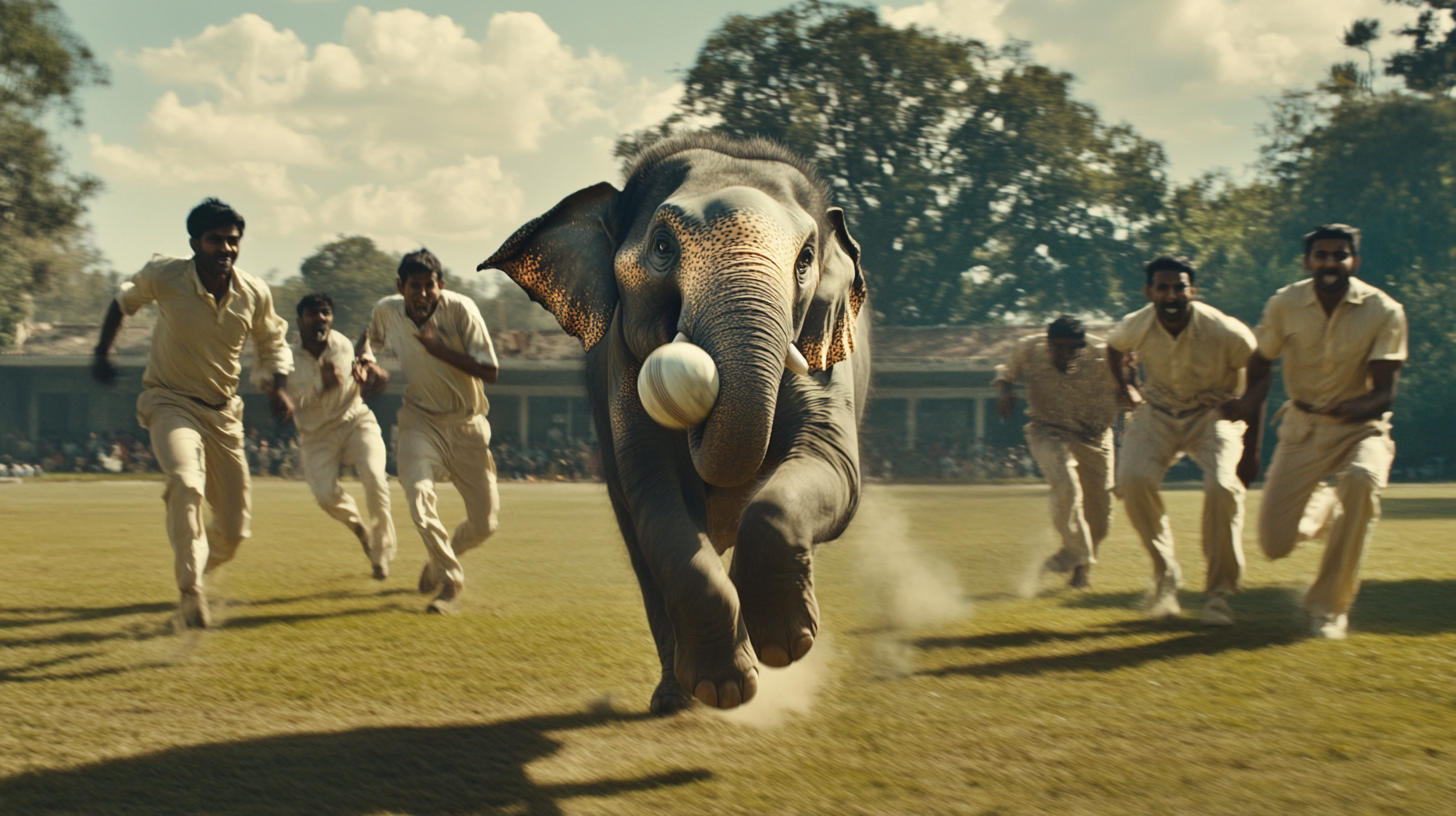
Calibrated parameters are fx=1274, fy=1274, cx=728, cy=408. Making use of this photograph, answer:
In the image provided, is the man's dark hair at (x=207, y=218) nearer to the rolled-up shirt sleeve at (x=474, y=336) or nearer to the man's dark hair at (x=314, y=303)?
→ the rolled-up shirt sleeve at (x=474, y=336)

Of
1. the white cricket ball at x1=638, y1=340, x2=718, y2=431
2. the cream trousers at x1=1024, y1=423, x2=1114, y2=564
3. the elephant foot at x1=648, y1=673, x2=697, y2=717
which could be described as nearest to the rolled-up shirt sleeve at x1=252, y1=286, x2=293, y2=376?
the elephant foot at x1=648, y1=673, x2=697, y2=717

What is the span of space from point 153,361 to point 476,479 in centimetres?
208

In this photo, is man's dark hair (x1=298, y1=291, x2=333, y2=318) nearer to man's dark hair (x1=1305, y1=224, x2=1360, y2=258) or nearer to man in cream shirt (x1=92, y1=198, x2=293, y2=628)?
man in cream shirt (x1=92, y1=198, x2=293, y2=628)

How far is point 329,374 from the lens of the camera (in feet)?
27.9

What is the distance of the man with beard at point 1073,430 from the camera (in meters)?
8.76

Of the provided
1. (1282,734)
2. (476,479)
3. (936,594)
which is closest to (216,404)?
(476,479)

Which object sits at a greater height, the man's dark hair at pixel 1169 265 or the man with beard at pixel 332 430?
the man's dark hair at pixel 1169 265

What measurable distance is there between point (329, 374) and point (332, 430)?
0.64m

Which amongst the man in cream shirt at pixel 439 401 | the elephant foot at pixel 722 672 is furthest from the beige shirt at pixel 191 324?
the elephant foot at pixel 722 672

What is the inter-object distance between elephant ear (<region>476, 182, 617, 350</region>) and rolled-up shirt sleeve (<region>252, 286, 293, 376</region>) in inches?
90.8

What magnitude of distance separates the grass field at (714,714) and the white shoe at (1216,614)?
0.44 ft

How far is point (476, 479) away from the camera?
26.0 ft

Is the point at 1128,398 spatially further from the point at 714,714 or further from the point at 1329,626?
the point at 714,714

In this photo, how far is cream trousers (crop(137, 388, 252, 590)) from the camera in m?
6.25
